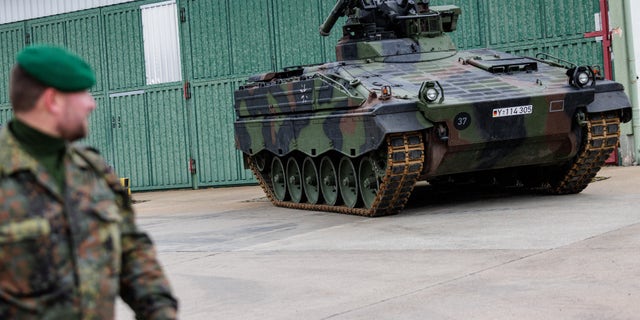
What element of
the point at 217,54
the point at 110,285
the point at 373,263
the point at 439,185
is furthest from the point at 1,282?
the point at 217,54

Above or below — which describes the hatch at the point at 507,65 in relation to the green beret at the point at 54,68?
above

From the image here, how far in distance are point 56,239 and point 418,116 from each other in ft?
34.9

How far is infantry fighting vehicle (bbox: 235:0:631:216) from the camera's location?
1370 cm

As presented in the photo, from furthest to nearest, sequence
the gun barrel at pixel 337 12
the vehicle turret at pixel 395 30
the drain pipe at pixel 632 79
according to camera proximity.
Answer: the drain pipe at pixel 632 79, the gun barrel at pixel 337 12, the vehicle turret at pixel 395 30

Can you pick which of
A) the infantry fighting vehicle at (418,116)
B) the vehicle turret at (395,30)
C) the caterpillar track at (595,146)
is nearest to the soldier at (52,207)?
the infantry fighting vehicle at (418,116)

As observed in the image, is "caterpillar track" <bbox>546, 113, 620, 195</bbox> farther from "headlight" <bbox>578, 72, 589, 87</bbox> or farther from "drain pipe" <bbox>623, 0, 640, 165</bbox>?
"drain pipe" <bbox>623, 0, 640, 165</bbox>

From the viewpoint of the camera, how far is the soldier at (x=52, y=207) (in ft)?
10.2

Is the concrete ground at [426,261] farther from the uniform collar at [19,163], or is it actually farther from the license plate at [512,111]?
the uniform collar at [19,163]

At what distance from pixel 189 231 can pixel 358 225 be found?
101 inches

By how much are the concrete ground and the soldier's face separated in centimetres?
451

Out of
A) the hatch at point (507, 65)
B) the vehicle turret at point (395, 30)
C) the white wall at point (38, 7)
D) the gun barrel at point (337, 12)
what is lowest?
the hatch at point (507, 65)

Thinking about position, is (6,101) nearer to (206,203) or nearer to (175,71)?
(175,71)

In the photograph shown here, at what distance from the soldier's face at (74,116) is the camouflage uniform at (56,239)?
95 millimetres

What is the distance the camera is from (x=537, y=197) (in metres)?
15.3
